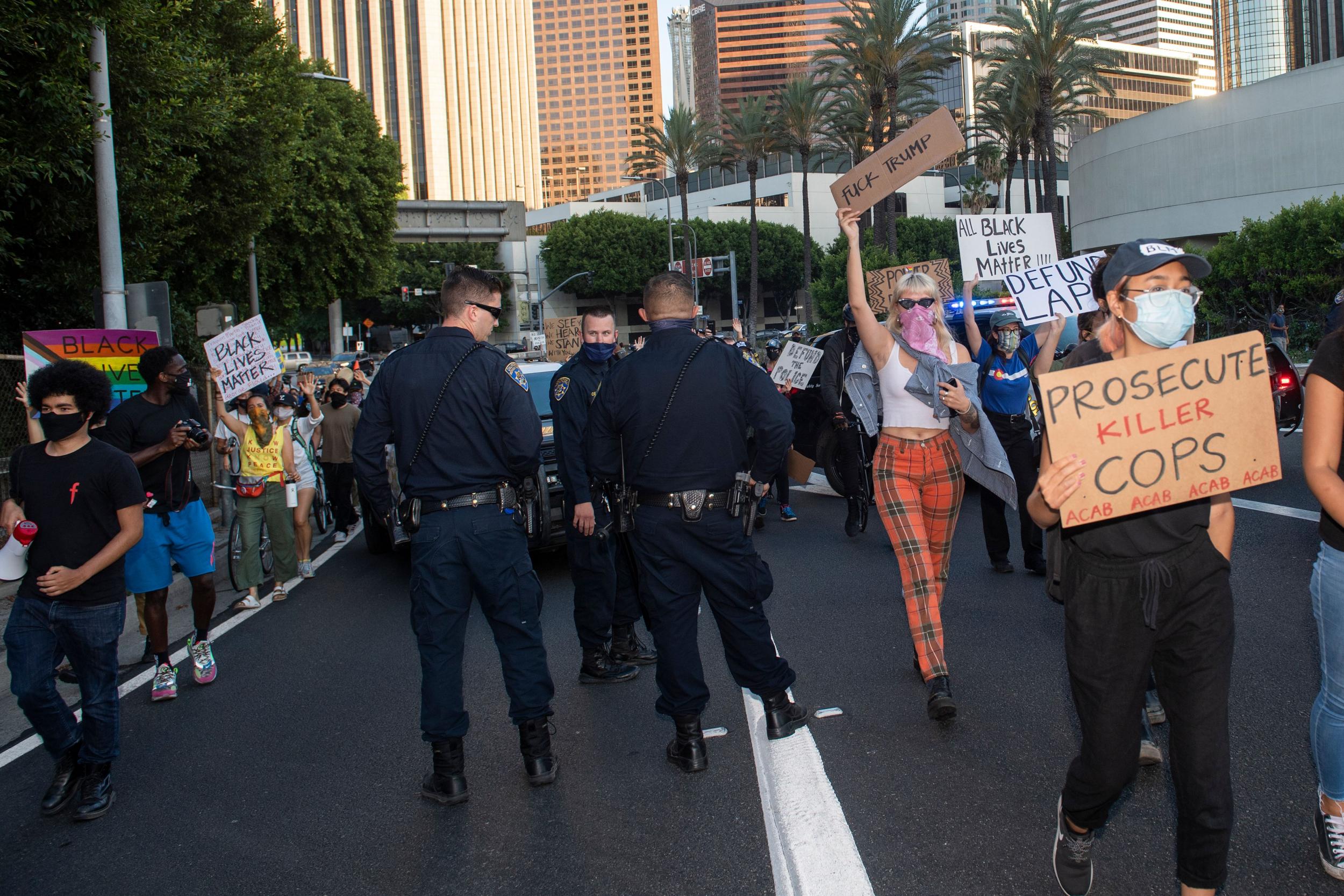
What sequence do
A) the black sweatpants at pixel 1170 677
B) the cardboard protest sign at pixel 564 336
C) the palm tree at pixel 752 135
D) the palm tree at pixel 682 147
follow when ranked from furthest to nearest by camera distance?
1. the palm tree at pixel 682 147
2. the palm tree at pixel 752 135
3. the cardboard protest sign at pixel 564 336
4. the black sweatpants at pixel 1170 677

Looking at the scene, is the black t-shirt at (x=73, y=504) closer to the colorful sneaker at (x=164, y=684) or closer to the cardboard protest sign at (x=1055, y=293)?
the colorful sneaker at (x=164, y=684)

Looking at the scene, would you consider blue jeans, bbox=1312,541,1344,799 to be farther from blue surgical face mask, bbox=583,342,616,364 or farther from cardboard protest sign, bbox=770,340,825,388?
cardboard protest sign, bbox=770,340,825,388

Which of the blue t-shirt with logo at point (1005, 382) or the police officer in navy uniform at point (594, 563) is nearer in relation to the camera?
the police officer in navy uniform at point (594, 563)

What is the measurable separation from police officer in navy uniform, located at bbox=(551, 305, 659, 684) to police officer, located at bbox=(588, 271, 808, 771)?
120 centimetres

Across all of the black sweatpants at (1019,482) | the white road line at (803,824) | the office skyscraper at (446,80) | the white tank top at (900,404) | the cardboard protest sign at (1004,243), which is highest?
the office skyscraper at (446,80)

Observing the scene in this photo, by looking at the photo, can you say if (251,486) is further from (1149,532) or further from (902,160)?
(1149,532)

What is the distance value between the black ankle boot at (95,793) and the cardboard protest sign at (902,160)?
479 centimetres

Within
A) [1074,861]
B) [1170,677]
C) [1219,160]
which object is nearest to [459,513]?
[1074,861]

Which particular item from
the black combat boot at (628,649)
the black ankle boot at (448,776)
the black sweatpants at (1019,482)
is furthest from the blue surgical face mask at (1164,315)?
the black sweatpants at (1019,482)

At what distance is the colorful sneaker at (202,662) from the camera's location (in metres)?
6.29

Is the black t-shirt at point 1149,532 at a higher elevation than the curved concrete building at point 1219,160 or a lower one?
lower

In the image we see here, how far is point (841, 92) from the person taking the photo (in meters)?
47.9

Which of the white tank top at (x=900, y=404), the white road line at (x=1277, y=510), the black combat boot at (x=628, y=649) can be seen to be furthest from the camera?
the white road line at (x=1277, y=510)

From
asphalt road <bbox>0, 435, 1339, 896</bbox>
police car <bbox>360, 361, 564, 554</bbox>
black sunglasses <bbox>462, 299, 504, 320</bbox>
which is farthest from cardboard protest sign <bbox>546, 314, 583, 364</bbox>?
black sunglasses <bbox>462, 299, 504, 320</bbox>
